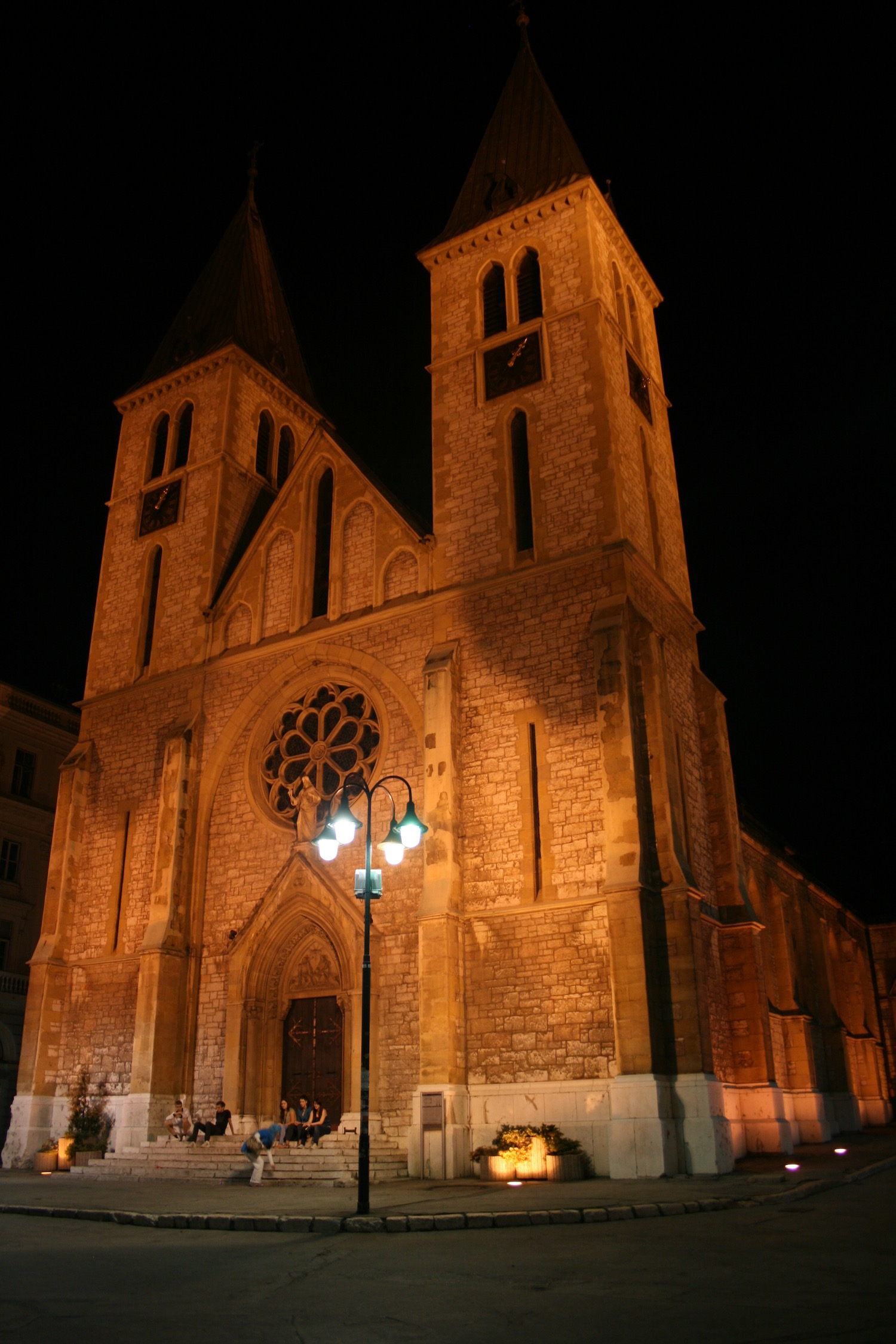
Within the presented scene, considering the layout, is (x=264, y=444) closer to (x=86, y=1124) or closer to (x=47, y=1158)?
(x=86, y=1124)

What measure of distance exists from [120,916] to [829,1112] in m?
20.0

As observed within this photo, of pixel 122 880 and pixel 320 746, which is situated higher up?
pixel 320 746

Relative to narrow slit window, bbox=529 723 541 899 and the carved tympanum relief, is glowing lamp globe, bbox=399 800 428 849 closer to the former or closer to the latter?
narrow slit window, bbox=529 723 541 899


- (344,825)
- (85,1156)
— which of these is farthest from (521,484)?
(85,1156)

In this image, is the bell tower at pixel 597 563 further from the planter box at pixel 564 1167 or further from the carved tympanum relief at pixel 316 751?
the carved tympanum relief at pixel 316 751

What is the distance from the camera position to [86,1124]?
2212cm

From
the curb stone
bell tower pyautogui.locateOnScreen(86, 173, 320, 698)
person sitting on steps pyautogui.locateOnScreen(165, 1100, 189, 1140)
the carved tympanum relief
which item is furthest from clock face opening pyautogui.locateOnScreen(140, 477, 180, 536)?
the curb stone

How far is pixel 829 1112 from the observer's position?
28859mm

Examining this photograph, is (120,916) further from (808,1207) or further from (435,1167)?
(808,1207)

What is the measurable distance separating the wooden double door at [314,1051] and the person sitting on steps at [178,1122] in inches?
81.9

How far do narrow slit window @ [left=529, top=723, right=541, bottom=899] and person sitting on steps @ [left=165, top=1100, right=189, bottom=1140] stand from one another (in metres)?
8.34

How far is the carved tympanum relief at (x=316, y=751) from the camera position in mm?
22438

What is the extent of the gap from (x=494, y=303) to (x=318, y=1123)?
63.5 ft

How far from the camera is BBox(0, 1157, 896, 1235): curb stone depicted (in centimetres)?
1081
